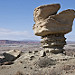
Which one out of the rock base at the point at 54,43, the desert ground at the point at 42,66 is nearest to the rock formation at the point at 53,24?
the rock base at the point at 54,43

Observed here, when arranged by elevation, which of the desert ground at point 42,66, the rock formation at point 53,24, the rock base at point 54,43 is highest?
the rock formation at point 53,24

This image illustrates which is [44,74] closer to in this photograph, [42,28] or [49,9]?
[42,28]

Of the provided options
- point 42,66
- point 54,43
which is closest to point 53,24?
point 54,43

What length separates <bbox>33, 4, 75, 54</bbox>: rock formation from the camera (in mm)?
14047

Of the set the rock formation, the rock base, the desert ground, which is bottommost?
the desert ground

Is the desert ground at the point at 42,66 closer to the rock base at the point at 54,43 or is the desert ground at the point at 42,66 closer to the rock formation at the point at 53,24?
the rock base at the point at 54,43

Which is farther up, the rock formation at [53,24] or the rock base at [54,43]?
the rock formation at [53,24]

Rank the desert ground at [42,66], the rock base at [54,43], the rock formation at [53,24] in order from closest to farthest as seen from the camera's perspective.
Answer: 1. the desert ground at [42,66]
2. the rock formation at [53,24]
3. the rock base at [54,43]

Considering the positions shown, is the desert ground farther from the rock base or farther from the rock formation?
the rock formation

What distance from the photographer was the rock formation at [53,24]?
1405cm

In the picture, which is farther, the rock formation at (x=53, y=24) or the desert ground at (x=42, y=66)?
the rock formation at (x=53, y=24)

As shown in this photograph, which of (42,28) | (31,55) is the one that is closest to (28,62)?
(31,55)

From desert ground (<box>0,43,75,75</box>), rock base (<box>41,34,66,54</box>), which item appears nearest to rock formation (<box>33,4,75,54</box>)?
rock base (<box>41,34,66,54</box>)

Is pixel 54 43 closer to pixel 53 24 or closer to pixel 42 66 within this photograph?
pixel 53 24
